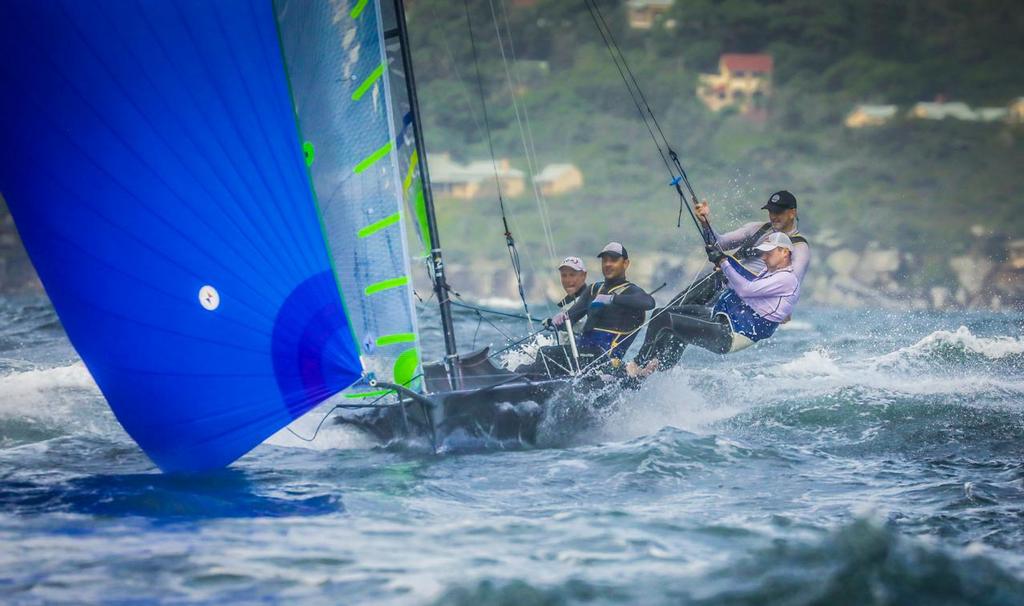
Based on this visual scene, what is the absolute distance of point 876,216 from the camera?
49969 millimetres

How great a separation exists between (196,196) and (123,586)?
189 cm

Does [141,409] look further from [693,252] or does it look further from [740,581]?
[693,252]

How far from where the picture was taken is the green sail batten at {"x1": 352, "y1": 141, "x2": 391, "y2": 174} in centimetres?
586

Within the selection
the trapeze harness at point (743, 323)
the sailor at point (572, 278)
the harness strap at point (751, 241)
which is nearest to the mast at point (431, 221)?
the sailor at point (572, 278)

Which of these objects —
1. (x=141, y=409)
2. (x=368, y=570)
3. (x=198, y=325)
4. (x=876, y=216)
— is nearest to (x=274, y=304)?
(x=198, y=325)

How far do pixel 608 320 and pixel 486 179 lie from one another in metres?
45.6

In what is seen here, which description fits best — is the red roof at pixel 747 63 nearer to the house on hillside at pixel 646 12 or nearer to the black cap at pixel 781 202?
the house on hillside at pixel 646 12

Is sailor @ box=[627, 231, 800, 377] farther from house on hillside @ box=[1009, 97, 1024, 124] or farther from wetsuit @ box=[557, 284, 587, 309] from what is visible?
house on hillside @ box=[1009, 97, 1024, 124]

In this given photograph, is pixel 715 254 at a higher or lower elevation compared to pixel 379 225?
lower

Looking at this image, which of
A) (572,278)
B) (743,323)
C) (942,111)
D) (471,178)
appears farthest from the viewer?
(942,111)

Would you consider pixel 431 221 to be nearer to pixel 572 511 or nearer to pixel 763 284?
pixel 763 284

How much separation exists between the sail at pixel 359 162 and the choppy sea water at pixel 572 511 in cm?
61

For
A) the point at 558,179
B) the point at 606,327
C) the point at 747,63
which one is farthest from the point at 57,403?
the point at 747,63

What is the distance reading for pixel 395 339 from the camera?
19.5ft
